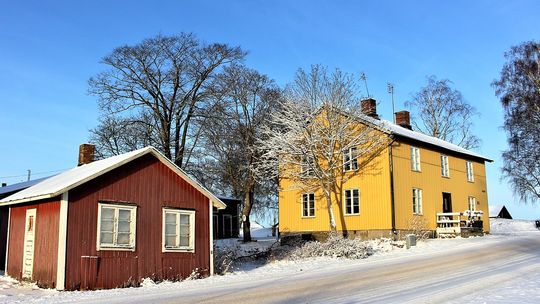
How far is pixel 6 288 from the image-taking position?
15273 millimetres

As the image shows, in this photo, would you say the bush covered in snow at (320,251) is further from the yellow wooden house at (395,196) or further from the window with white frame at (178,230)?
the window with white frame at (178,230)

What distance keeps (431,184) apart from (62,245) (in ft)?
73.5

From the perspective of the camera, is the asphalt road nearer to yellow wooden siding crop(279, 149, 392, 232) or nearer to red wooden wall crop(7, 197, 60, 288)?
red wooden wall crop(7, 197, 60, 288)

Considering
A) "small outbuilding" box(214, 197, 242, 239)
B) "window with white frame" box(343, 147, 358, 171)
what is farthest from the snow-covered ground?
"small outbuilding" box(214, 197, 242, 239)

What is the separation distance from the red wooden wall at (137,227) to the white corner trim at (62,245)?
134mm

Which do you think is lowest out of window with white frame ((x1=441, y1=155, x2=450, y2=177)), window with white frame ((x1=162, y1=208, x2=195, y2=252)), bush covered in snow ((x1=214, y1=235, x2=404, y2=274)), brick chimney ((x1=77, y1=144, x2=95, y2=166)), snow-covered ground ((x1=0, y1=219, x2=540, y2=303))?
snow-covered ground ((x1=0, y1=219, x2=540, y2=303))

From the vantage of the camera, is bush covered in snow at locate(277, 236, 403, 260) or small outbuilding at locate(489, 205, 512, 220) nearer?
bush covered in snow at locate(277, 236, 403, 260)

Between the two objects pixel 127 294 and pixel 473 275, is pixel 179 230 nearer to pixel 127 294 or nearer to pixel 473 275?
pixel 127 294

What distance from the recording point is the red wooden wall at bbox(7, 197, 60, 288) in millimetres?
15344

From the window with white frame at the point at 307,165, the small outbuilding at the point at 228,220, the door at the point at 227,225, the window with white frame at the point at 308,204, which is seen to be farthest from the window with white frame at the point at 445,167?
the door at the point at 227,225

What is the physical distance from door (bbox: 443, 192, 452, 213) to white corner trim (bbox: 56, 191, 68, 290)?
2380 centimetres

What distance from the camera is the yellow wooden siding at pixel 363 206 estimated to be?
92.2 ft

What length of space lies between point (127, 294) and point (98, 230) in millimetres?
2754

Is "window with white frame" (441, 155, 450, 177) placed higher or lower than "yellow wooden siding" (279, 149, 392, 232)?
higher
